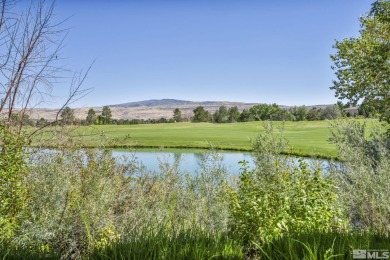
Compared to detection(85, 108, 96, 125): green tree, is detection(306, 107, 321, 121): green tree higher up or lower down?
higher up

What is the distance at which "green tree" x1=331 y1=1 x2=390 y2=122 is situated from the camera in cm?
1140

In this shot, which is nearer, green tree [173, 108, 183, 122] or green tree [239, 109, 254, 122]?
green tree [239, 109, 254, 122]

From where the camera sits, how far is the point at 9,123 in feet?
21.2

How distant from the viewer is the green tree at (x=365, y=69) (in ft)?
37.4

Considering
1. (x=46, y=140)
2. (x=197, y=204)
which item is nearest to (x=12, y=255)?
(x=197, y=204)

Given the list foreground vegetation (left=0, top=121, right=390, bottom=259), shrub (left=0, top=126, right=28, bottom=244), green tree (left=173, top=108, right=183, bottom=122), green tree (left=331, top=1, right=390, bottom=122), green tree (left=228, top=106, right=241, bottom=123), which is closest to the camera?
foreground vegetation (left=0, top=121, right=390, bottom=259)

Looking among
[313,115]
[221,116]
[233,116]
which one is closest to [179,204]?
[313,115]

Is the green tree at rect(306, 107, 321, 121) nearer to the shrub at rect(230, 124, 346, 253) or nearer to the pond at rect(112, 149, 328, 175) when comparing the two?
the pond at rect(112, 149, 328, 175)

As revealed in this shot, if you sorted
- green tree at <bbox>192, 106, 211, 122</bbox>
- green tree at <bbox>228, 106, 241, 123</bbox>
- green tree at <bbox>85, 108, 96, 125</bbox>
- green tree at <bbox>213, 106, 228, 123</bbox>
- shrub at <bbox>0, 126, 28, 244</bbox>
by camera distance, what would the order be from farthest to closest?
green tree at <bbox>192, 106, 211, 122</bbox> → green tree at <bbox>213, 106, 228, 123</bbox> → green tree at <bbox>228, 106, 241, 123</bbox> → green tree at <bbox>85, 108, 96, 125</bbox> → shrub at <bbox>0, 126, 28, 244</bbox>

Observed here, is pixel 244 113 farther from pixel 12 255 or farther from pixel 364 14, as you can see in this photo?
pixel 12 255

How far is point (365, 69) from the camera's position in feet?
37.9

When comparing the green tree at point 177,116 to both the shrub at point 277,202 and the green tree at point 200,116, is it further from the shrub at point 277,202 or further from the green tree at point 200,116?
the shrub at point 277,202

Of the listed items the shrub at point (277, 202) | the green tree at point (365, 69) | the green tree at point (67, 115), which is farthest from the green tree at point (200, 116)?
the shrub at point (277, 202)

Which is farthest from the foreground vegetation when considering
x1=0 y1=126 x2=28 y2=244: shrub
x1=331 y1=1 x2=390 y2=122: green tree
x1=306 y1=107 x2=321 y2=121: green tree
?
x1=306 y1=107 x2=321 y2=121: green tree
